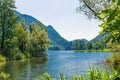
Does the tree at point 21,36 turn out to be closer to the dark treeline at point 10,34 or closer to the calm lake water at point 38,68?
the dark treeline at point 10,34

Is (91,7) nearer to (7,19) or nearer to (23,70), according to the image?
(23,70)

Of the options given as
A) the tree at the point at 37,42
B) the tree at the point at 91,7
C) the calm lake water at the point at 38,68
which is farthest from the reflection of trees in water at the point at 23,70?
the tree at the point at 37,42

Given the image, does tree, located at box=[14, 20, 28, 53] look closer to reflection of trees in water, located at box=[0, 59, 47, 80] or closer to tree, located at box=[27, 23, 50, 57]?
tree, located at box=[27, 23, 50, 57]

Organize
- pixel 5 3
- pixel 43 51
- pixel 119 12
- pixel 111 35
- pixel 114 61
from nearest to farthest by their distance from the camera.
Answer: pixel 119 12, pixel 111 35, pixel 114 61, pixel 5 3, pixel 43 51

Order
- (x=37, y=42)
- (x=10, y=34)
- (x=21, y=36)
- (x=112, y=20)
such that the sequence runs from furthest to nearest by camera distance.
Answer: (x=37, y=42) → (x=21, y=36) → (x=10, y=34) → (x=112, y=20)

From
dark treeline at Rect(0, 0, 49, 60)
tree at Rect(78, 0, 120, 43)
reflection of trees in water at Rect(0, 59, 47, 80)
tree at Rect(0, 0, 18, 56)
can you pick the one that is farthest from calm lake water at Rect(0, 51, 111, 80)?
tree at Rect(78, 0, 120, 43)

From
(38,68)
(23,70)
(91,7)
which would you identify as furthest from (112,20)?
(38,68)

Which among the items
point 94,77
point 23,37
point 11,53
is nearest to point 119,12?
point 94,77

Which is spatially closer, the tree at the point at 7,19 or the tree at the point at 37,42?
the tree at the point at 7,19

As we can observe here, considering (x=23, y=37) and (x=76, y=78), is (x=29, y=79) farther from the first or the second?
(x=23, y=37)

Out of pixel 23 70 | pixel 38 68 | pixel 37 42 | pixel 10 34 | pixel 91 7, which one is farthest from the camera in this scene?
pixel 37 42

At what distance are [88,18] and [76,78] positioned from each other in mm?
19998

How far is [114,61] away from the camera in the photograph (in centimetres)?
4359

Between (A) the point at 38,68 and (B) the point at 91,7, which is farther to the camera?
(A) the point at 38,68
